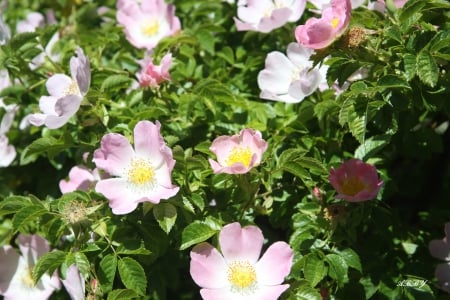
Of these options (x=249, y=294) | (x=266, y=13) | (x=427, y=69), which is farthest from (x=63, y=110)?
(x=427, y=69)

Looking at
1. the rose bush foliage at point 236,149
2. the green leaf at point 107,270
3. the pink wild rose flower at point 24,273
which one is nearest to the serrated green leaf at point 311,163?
the rose bush foliage at point 236,149

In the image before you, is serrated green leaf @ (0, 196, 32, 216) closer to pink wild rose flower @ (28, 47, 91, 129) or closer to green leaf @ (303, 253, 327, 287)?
pink wild rose flower @ (28, 47, 91, 129)

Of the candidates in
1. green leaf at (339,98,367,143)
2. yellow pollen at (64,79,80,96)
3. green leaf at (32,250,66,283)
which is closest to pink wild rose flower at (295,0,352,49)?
green leaf at (339,98,367,143)

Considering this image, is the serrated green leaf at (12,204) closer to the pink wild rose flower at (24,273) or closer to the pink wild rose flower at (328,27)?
the pink wild rose flower at (24,273)

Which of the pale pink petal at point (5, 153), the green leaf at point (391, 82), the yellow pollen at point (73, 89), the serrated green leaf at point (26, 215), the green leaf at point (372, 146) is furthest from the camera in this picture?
the pale pink petal at point (5, 153)

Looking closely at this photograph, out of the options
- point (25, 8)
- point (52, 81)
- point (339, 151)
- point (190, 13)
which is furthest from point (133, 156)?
point (25, 8)

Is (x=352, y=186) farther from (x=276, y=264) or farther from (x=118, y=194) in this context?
(x=118, y=194)

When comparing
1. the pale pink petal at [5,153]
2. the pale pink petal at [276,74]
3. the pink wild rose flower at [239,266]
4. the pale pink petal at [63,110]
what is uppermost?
the pale pink petal at [63,110]

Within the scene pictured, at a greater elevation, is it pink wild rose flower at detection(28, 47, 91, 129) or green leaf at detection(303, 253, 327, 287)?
pink wild rose flower at detection(28, 47, 91, 129)
